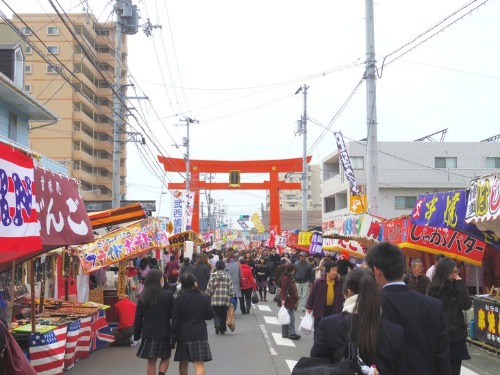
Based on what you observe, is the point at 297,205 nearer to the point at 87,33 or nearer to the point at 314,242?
the point at 87,33

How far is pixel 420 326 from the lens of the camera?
4031 mm

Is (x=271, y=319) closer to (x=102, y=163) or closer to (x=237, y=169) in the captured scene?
(x=237, y=169)

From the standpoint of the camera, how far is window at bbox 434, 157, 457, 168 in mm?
42469

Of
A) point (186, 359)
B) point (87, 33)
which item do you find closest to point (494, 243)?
point (186, 359)

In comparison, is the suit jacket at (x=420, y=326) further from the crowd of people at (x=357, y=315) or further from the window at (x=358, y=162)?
the window at (x=358, y=162)

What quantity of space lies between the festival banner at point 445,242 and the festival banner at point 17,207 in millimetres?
9303

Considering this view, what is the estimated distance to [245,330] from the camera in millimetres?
14547

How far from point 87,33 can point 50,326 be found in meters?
48.3

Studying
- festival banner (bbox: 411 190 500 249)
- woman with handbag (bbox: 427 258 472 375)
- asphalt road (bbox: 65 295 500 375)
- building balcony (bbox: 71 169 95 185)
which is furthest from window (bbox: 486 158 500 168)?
woman with handbag (bbox: 427 258 472 375)

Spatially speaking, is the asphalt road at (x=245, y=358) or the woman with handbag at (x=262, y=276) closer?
the asphalt road at (x=245, y=358)

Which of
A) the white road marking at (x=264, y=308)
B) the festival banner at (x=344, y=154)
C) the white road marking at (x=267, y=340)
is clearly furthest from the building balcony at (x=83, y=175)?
the white road marking at (x=267, y=340)

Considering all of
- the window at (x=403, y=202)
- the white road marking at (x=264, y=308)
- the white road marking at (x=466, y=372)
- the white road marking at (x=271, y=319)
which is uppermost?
the window at (x=403, y=202)

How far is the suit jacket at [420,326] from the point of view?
4016mm

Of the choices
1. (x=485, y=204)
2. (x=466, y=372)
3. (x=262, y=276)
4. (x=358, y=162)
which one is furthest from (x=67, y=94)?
(x=466, y=372)
